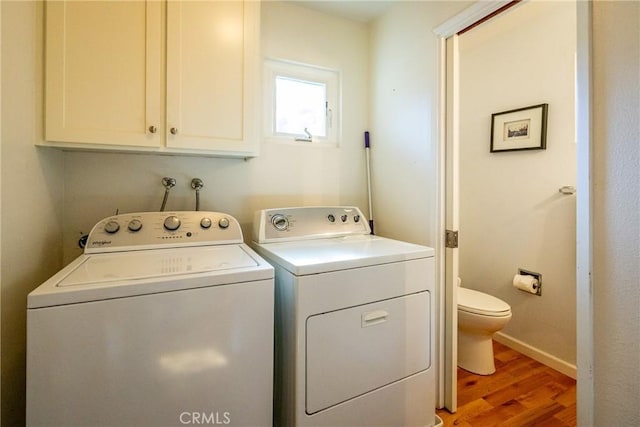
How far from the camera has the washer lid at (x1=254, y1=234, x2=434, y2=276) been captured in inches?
43.5

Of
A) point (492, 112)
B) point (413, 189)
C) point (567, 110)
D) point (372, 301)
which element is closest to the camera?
point (372, 301)

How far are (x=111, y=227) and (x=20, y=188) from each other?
0.33 m

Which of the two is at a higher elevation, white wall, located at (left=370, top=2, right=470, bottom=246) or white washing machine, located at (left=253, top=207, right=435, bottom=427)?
Answer: white wall, located at (left=370, top=2, right=470, bottom=246)

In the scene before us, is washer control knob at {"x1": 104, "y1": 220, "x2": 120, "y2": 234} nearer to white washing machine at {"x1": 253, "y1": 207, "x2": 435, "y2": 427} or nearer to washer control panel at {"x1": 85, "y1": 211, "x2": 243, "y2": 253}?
washer control panel at {"x1": 85, "y1": 211, "x2": 243, "y2": 253}

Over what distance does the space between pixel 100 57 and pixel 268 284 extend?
1.20 meters

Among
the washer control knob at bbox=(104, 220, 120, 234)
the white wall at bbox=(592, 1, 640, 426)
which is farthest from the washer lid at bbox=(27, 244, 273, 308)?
the white wall at bbox=(592, 1, 640, 426)

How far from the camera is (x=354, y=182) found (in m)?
2.16

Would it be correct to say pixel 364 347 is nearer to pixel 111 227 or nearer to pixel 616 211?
pixel 616 211

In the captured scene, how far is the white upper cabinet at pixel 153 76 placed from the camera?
3.86 ft

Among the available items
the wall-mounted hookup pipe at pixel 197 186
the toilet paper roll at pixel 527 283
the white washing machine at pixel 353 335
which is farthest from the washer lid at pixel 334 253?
the toilet paper roll at pixel 527 283

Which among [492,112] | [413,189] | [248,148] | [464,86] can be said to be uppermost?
[464,86]

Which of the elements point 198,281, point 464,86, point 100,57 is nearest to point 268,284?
point 198,281

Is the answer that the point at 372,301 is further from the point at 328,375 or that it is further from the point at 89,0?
the point at 89,0

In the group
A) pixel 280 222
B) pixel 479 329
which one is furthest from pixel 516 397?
pixel 280 222
